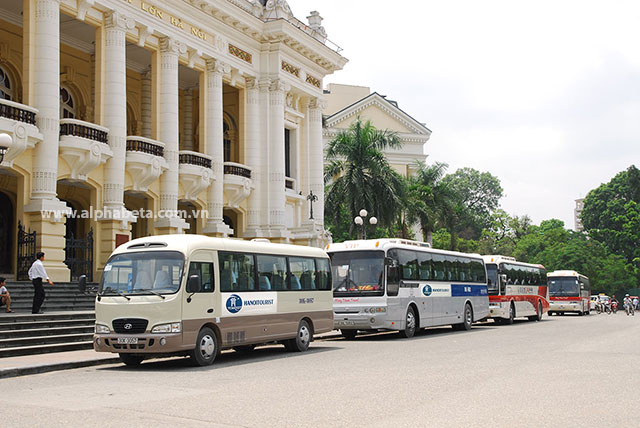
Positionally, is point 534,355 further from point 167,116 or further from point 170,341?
point 167,116

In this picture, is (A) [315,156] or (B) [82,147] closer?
(B) [82,147]

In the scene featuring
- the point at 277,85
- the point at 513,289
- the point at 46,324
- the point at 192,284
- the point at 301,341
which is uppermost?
the point at 277,85

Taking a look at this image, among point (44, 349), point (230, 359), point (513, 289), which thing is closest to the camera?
point (230, 359)

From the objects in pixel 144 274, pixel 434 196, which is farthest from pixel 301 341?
pixel 434 196

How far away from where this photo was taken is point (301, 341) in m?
18.5

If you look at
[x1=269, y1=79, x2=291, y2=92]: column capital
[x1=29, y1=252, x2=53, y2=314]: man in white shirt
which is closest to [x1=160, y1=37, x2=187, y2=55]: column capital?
[x1=269, y1=79, x2=291, y2=92]: column capital

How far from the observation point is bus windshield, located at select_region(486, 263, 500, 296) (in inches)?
1292

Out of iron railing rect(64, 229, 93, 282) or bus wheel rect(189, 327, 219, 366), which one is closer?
bus wheel rect(189, 327, 219, 366)

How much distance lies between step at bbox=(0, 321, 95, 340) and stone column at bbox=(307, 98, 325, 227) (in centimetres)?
2257

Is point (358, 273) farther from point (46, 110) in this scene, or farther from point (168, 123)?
point (168, 123)

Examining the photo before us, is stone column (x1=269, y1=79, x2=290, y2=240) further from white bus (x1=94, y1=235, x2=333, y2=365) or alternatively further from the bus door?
the bus door

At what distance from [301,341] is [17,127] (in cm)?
1219

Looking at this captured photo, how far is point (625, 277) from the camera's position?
75812 mm

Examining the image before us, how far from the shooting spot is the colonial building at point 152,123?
2523cm
